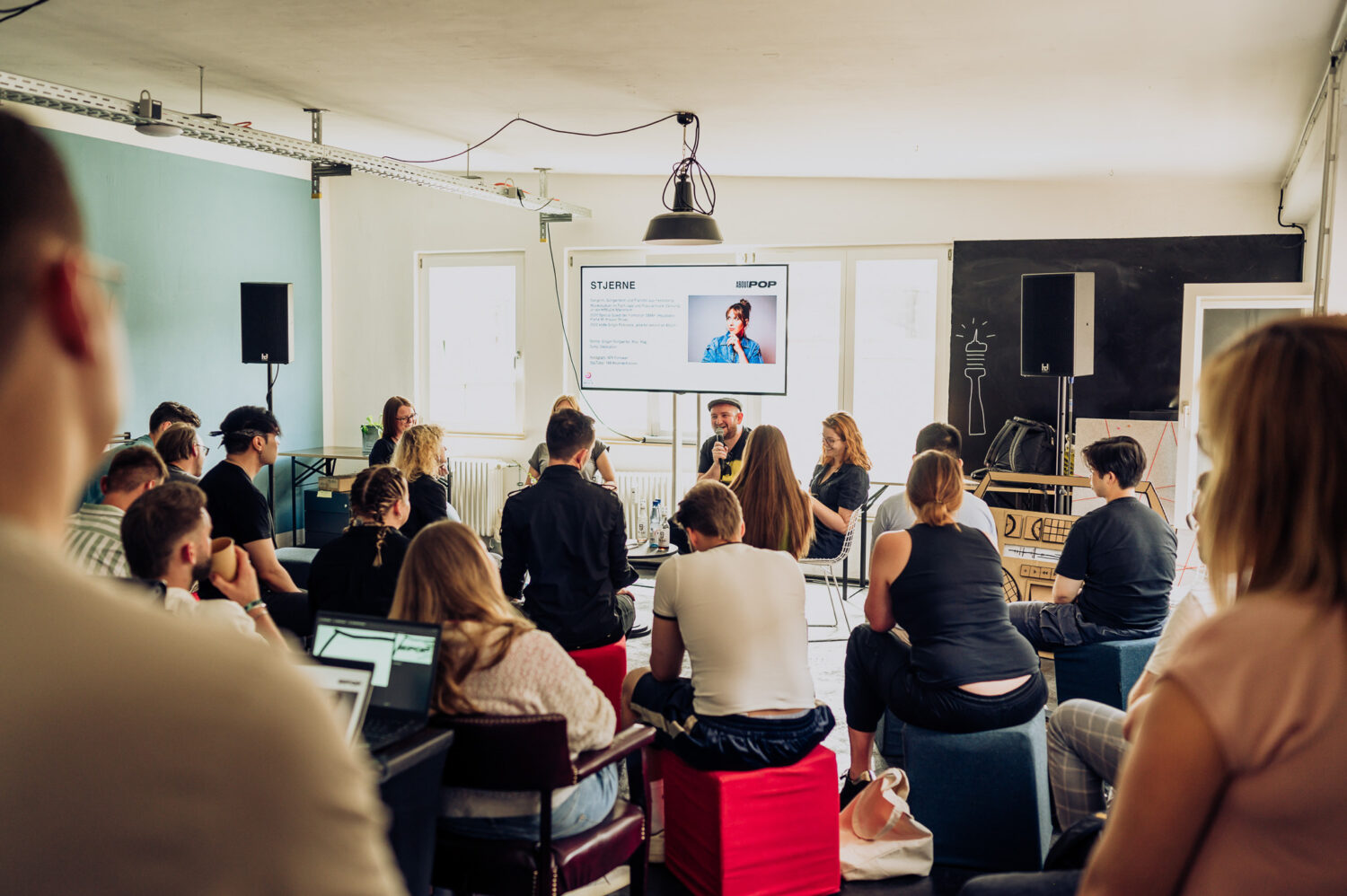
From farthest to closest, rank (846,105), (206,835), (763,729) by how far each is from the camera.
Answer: (846,105), (763,729), (206,835)

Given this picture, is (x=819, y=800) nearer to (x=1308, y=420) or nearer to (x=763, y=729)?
(x=763, y=729)

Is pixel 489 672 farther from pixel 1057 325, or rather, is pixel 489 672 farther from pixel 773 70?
pixel 1057 325

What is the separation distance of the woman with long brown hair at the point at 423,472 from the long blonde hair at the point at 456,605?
1.89 meters

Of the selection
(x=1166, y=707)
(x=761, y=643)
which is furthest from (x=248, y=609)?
(x=1166, y=707)

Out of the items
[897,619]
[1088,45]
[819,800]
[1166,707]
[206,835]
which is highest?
[1088,45]

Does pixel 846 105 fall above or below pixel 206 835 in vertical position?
above

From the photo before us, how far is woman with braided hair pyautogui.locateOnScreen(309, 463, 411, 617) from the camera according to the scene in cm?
314

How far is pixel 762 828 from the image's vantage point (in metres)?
2.81

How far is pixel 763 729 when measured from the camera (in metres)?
2.80

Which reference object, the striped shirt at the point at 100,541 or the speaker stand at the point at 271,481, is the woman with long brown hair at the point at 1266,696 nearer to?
the striped shirt at the point at 100,541

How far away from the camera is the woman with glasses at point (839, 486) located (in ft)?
17.4

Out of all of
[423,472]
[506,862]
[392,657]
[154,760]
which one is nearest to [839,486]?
[423,472]

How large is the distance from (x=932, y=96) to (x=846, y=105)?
460mm

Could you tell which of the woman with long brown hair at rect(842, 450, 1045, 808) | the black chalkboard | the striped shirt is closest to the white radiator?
the black chalkboard
